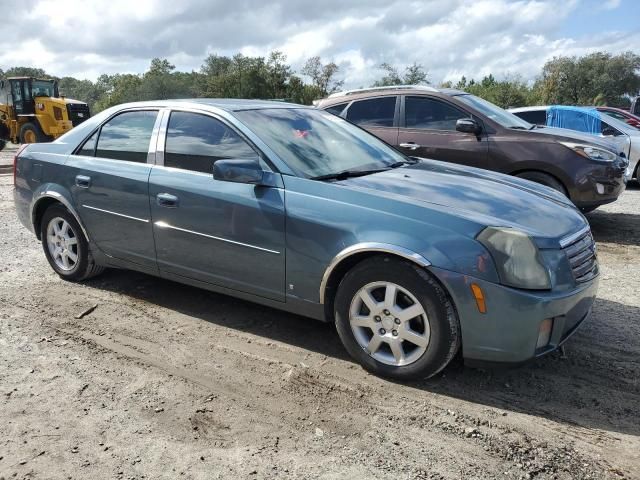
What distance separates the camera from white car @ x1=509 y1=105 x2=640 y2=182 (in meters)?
10.9

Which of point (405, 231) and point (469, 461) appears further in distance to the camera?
point (405, 231)

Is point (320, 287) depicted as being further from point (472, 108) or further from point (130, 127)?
point (472, 108)

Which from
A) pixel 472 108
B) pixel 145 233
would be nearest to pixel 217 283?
pixel 145 233

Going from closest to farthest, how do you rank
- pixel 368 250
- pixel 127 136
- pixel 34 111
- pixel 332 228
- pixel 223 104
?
pixel 368 250, pixel 332 228, pixel 223 104, pixel 127 136, pixel 34 111

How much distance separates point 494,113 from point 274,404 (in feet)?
18.1

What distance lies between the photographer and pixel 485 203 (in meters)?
3.45

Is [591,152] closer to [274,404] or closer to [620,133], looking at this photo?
[620,133]

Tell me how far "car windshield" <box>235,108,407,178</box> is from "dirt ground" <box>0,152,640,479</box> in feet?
4.02

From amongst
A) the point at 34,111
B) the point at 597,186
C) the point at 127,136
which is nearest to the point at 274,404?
the point at 127,136

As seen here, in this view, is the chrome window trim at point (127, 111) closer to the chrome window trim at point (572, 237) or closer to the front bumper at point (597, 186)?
the chrome window trim at point (572, 237)

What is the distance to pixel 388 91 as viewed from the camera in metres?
7.75

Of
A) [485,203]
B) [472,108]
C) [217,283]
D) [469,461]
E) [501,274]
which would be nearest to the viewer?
[469,461]

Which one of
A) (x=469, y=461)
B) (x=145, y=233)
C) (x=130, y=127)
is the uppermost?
(x=130, y=127)

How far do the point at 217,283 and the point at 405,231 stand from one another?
1517mm
